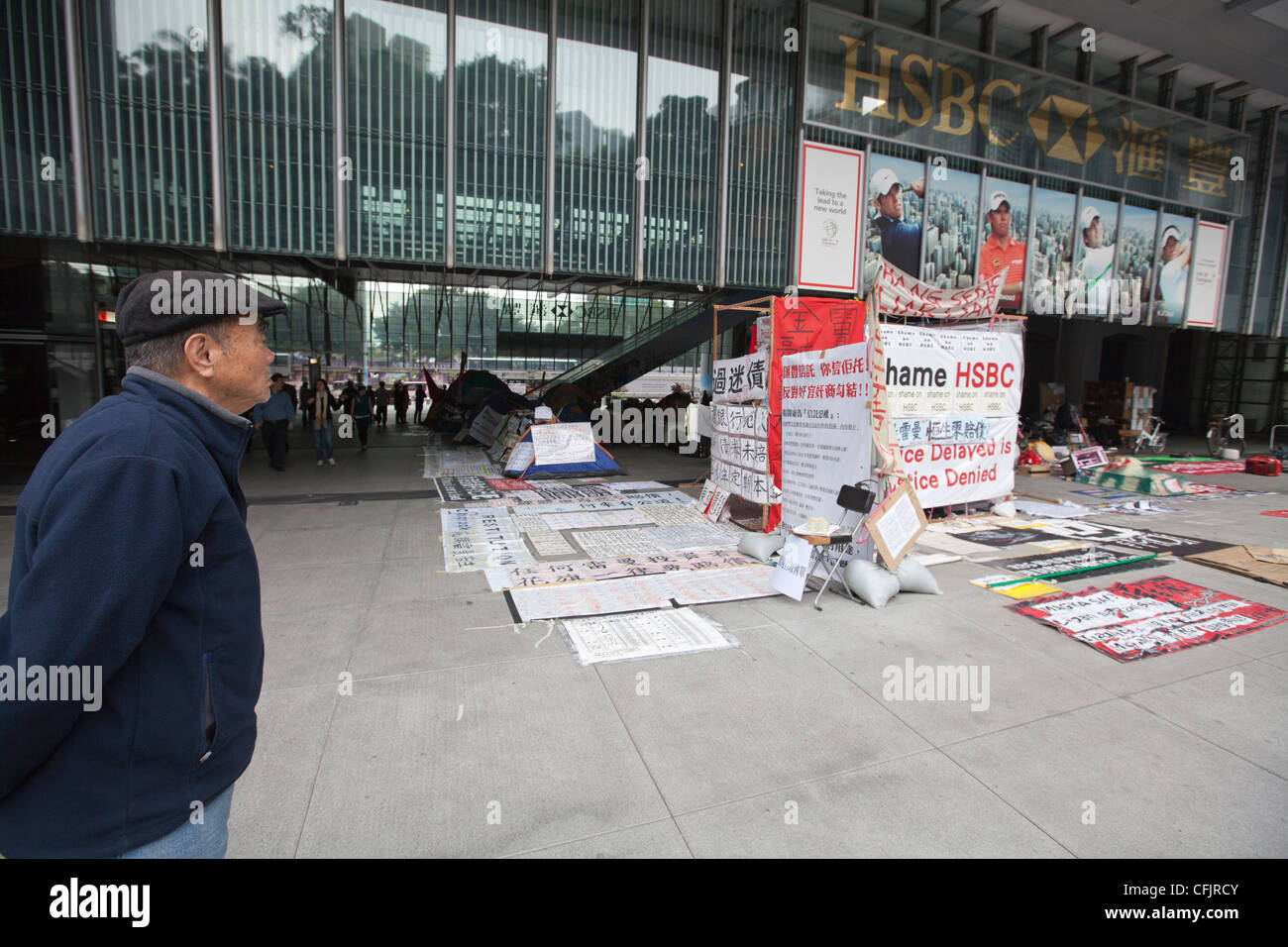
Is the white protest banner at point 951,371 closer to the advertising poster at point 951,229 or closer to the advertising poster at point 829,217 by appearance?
the advertising poster at point 829,217

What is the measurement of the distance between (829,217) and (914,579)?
450 inches

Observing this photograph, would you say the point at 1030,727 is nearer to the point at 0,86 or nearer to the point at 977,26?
the point at 0,86

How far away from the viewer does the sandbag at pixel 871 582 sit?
19.3 ft

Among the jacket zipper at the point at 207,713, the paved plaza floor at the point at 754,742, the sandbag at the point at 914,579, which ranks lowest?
the paved plaza floor at the point at 754,742

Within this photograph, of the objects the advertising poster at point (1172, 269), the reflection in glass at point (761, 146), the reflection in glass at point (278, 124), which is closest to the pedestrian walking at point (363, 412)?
the reflection in glass at point (278, 124)

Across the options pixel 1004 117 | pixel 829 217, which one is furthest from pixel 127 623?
pixel 1004 117

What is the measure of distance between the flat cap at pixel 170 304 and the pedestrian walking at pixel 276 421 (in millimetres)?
12388

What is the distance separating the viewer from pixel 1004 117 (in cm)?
1672

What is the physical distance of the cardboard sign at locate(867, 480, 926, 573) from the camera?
6070mm

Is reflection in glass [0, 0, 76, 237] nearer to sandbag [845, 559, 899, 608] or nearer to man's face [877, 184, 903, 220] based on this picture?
sandbag [845, 559, 899, 608]

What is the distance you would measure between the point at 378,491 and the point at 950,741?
997cm

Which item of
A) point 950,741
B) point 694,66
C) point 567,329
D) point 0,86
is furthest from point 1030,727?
point 567,329

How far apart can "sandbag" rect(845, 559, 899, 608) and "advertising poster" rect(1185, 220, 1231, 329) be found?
21.1m

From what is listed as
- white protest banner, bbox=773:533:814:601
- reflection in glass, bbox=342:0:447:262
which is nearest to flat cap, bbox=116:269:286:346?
white protest banner, bbox=773:533:814:601
